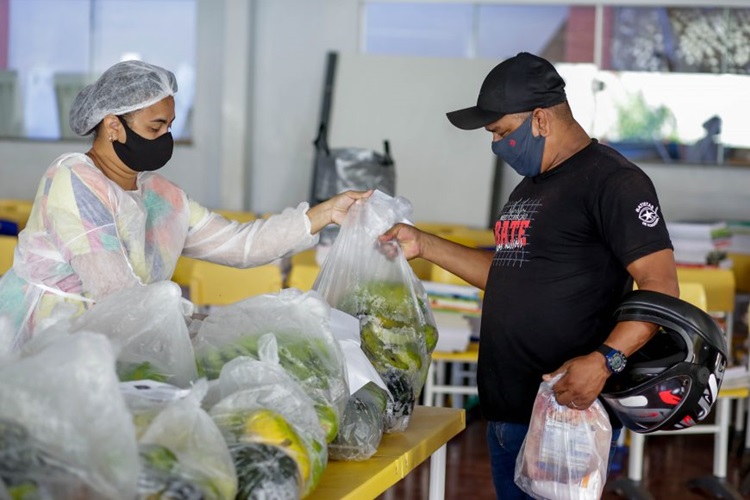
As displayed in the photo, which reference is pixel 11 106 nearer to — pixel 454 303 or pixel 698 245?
pixel 454 303

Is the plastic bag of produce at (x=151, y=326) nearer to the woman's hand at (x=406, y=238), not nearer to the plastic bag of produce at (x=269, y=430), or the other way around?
the plastic bag of produce at (x=269, y=430)

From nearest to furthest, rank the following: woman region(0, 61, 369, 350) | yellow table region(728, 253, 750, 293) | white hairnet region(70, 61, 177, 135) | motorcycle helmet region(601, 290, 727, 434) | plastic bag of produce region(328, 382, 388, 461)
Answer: plastic bag of produce region(328, 382, 388, 461) → motorcycle helmet region(601, 290, 727, 434) → woman region(0, 61, 369, 350) → white hairnet region(70, 61, 177, 135) → yellow table region(728, 253, 750, 293)

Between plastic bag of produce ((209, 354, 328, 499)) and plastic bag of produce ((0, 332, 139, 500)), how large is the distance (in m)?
0.17

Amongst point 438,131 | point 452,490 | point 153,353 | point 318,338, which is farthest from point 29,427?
point 438,131

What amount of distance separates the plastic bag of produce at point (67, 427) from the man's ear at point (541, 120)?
3.63ft

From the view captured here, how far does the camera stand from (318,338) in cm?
176

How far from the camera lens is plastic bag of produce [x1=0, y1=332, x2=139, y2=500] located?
Result: 1215 mm

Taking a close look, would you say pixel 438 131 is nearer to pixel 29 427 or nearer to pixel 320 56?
pixel 320 56

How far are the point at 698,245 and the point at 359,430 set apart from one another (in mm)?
4082

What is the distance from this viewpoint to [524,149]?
7.17 feet

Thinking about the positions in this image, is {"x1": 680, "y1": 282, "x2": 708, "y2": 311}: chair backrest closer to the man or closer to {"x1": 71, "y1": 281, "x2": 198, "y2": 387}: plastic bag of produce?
the man

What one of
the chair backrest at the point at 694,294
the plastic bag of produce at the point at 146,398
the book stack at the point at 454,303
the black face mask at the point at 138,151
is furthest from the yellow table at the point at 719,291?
the plastic bag of produce at the point at 146,398

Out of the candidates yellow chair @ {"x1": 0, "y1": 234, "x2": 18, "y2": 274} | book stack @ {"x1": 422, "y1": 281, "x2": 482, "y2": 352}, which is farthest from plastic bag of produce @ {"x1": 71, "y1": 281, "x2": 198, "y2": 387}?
yellow chair @ {"x1": 0, "y1": 234, "x2": 18, "y2": 274}

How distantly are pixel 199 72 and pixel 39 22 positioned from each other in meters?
1.25
